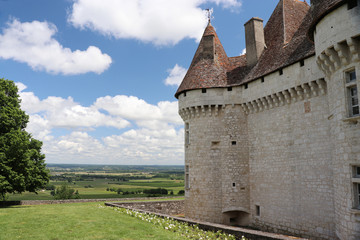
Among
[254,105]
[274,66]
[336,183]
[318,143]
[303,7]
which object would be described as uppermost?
[303,7]

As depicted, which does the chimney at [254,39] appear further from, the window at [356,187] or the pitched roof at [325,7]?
the window at [356,187]

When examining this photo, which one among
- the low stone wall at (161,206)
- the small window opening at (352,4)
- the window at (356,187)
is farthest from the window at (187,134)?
the small window opening at (352,4)

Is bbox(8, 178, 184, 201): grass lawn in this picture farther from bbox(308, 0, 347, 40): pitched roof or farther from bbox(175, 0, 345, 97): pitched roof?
bbox(308, 0, 347, 40): pitched roof

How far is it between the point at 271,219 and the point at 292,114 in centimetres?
615

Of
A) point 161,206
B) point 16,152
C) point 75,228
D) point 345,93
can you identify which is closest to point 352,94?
point 345,93

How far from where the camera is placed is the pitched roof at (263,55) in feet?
54.5

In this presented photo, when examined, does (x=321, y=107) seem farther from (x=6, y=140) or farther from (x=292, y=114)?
(x=6, y=140)

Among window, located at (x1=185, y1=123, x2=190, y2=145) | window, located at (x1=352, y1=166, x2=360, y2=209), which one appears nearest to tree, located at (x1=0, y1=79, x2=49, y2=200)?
window, located at (x1=185, y1=123, x2=190, y2=145)

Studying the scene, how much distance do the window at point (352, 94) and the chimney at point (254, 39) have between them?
9.54m

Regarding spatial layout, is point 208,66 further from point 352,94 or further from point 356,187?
point 356,187

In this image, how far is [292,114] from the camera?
49.8 feet

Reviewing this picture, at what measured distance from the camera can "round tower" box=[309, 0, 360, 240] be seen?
31.2 ft

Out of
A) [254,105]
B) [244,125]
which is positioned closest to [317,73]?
[254,105]

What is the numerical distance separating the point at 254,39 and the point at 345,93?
34.4ft
